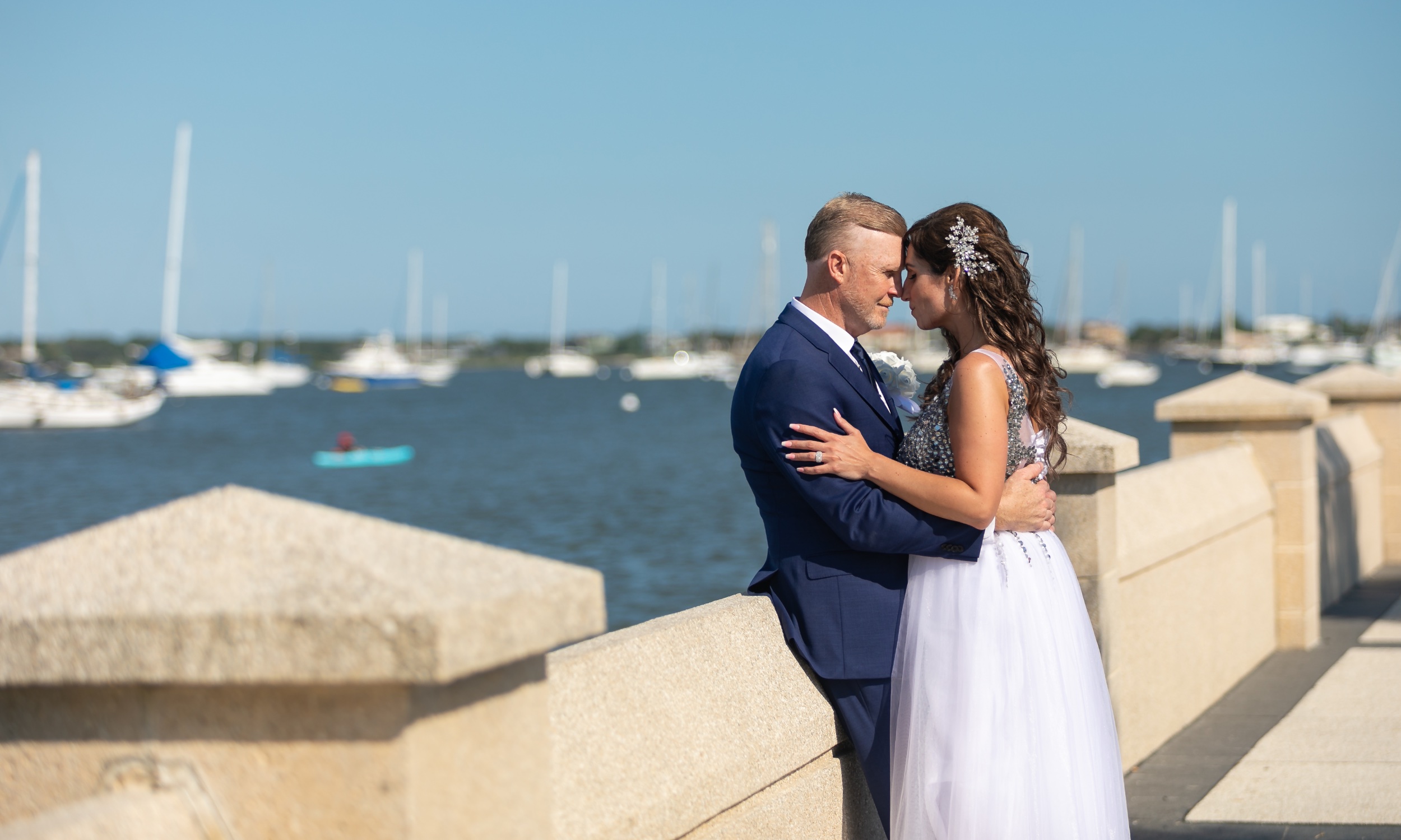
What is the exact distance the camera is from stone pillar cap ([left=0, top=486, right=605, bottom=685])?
1.91 metres

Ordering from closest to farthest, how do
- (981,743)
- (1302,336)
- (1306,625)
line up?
(981,743), (1306,625), (1302,336)

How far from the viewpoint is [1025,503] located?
3.85 meters

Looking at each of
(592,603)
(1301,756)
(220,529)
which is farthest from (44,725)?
(1301,756)

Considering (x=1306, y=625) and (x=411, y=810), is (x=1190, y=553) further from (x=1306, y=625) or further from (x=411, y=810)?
(x=411, y=810)

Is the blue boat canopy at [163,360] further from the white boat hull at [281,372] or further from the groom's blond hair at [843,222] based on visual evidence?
the white boat hull at [281,372]

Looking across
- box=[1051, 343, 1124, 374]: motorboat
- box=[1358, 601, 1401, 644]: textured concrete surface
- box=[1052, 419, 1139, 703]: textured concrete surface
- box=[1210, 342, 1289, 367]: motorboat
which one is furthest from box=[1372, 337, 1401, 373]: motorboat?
box=[1052, 419, 1139, 703]: textured concrete surface

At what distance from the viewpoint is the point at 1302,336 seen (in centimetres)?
16888

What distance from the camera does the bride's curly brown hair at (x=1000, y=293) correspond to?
3785 mm

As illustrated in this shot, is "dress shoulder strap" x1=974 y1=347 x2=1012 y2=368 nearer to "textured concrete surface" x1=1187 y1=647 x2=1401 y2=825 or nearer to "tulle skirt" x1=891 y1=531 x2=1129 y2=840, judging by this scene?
"tulle skirt" x1=891 y1=531 x2=1129 y2=840

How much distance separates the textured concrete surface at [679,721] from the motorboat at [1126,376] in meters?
124

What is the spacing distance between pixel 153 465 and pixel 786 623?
5929cm

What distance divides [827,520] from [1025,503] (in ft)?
2.09

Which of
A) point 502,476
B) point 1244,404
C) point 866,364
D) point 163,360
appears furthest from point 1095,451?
point 163,360

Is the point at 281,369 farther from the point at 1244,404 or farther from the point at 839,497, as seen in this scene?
the point at 839,497
